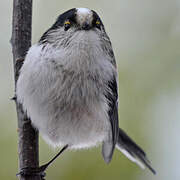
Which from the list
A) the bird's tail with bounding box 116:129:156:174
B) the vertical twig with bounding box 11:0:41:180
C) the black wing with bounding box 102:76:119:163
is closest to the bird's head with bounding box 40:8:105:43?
the vertical twig with bounding box 11:0:41:180

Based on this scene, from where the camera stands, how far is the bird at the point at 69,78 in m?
1.68

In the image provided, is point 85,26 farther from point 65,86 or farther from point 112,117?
point 112,117

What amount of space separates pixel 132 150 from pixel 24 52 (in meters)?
0.98

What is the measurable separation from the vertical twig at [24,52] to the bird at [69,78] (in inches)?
1.6

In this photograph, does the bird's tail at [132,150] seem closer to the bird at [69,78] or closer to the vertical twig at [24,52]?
the bird at [69,78]

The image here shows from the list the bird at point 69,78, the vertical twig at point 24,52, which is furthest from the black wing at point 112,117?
the vertical twig at point 24,52

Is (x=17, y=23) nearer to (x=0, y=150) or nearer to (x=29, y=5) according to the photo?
(x=29, y=5)

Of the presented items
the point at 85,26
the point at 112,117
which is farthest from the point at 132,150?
the point at 85,26

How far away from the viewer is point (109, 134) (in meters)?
2.04

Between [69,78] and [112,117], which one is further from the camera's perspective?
[112,117]

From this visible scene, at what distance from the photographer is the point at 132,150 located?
2312 millimetres

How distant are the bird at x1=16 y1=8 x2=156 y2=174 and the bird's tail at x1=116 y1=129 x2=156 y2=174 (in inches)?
19.3

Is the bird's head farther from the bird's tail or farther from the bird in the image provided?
the bird's tail

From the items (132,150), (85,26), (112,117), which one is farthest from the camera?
(132,150)
